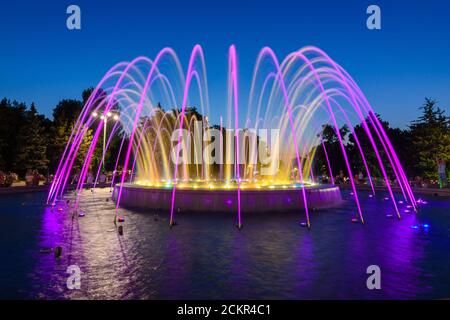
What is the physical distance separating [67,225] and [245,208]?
297 inches

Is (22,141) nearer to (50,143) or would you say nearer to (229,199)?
(50,143)

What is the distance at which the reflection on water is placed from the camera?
21.8 ft

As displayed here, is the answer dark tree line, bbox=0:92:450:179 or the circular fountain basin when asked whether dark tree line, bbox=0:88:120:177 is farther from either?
the circular fountain basin

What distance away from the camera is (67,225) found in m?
14.2

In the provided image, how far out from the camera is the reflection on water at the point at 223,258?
6.65 metres

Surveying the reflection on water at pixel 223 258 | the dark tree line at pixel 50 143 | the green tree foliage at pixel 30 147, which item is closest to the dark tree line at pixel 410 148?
the dark tree line at pixel 50 143

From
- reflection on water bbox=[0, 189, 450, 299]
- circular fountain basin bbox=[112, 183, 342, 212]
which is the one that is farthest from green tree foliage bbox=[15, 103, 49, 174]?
reflection on water bbox=[0, 189, 450, 299]

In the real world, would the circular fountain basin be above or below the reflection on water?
above

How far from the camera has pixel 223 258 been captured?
29.2ft

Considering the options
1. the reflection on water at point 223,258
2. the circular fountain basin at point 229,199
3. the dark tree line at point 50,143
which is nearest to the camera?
the reflection on water at point 223,258

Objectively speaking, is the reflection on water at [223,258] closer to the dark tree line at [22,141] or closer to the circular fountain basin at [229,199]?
the circular fountain basin at [229,199]

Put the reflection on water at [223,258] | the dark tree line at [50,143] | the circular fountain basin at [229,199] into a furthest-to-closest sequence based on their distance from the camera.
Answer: the dark tree line at [50,143]
the circular fountain basin at [229,199]
the reflection on water at [223,258]

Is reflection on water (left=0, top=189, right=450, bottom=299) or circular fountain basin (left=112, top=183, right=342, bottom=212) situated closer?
reflection on water (left=0, top=189, right=450, bottom=299)
